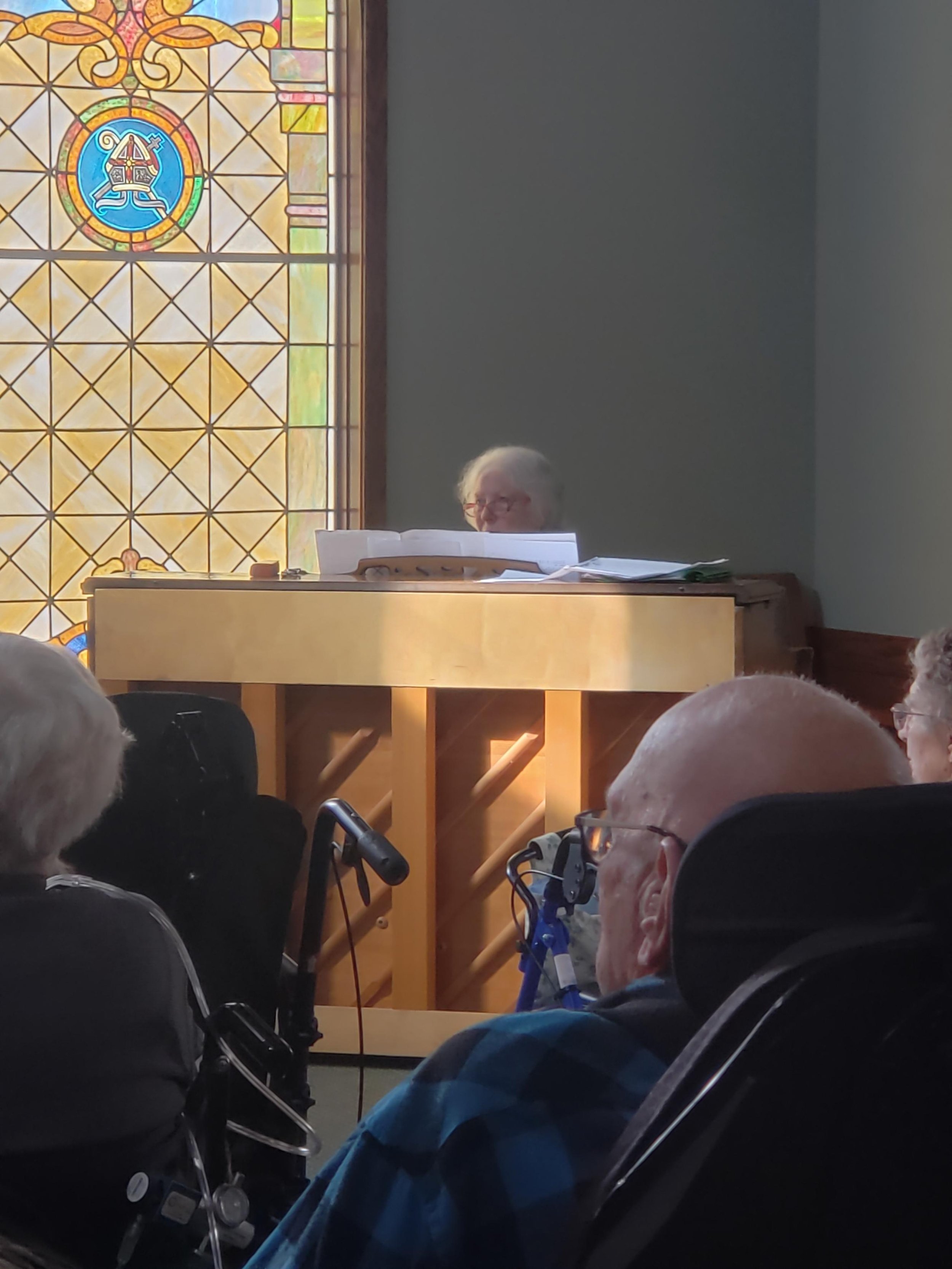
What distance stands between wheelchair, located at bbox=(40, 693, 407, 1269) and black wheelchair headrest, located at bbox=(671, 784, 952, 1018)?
75cm

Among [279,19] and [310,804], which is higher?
[279,19]

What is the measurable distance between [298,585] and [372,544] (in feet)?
1.30

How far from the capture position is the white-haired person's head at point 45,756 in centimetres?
147

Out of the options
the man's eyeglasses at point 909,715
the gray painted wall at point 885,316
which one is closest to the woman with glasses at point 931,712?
the man's eyeglasses at point 909,715

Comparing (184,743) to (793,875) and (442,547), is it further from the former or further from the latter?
(793,875)

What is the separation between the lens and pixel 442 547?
3107 millimetres

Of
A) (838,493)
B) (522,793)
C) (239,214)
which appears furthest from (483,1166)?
(239,214)

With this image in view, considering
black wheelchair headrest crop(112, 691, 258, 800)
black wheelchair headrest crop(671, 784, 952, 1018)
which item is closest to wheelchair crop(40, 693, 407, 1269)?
black wheelchair headrest crop(112, 691, 258, 800)

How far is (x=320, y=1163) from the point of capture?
2508 mm

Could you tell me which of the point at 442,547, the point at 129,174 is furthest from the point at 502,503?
the point at 129,174

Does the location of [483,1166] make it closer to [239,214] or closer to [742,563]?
[742,563]

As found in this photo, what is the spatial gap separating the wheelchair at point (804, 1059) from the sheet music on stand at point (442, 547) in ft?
7.84

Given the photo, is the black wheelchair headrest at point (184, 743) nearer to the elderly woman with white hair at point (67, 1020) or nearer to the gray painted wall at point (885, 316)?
the elderly woman with white hair at point (67, 1020)

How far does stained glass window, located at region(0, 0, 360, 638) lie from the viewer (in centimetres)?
503
